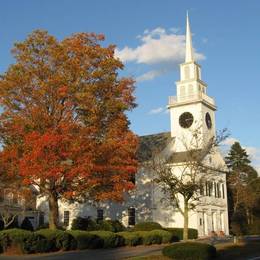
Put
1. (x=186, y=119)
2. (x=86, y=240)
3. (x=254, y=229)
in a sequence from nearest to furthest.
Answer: (x=86, y=240)
(x=186, y=119)
(x=254, y=229)

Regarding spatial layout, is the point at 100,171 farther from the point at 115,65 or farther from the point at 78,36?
the point at 78,36

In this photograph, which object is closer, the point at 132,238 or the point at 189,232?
the point at 132,238

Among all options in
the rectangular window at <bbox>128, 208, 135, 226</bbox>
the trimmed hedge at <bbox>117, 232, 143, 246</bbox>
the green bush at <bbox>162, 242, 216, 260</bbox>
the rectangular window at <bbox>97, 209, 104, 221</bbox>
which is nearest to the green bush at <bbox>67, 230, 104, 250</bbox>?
the trimmed hedge at <bbox>117, 232, 143, 246</bbox>

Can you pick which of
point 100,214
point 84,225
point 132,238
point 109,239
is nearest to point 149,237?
point 132,238

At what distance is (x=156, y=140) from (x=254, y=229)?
1773 centimetres

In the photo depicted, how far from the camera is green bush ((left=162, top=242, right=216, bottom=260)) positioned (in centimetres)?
1992

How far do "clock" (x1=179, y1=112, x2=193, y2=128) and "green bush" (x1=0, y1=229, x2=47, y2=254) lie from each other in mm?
33014

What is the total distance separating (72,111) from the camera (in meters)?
33.1

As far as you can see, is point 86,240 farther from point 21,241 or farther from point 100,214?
point 100,214

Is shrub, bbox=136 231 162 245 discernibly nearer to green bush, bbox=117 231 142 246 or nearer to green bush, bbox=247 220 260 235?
green bush, bbox=117 231 142 246

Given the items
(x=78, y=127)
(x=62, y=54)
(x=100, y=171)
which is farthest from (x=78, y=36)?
(x=100, y=171)

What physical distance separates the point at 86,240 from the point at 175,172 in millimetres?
23769

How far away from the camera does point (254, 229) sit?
59500 mm

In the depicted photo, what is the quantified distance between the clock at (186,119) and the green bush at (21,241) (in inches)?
1300
